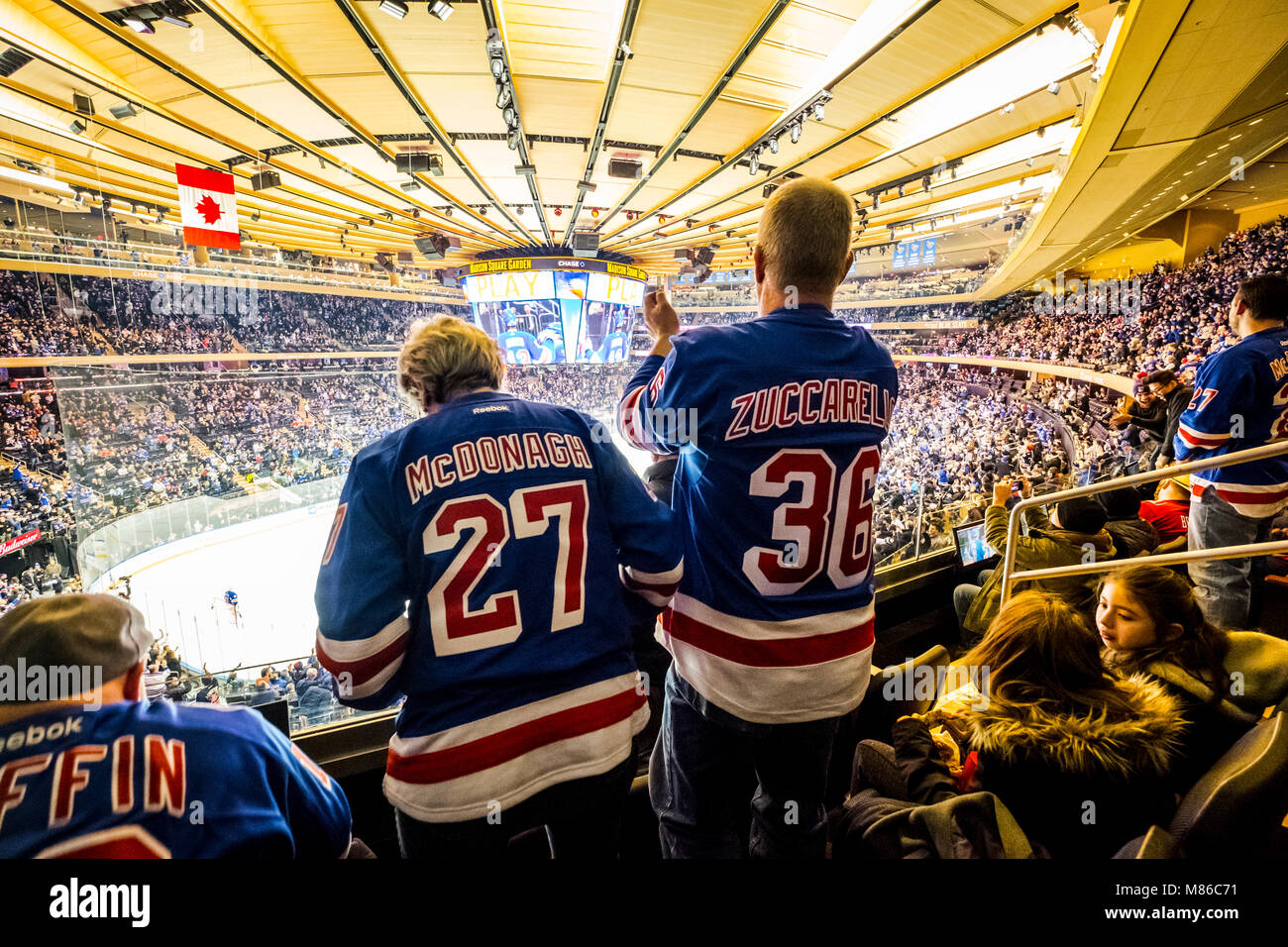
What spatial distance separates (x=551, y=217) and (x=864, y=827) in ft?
28.6

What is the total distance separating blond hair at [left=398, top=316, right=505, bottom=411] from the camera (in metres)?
1.07

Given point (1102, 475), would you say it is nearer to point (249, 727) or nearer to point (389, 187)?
point (249, 727)

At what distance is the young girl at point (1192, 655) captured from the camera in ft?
4.07

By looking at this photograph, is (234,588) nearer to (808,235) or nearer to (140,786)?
(140,786)

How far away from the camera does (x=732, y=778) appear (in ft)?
3.43

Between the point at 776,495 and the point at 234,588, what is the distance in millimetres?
9769

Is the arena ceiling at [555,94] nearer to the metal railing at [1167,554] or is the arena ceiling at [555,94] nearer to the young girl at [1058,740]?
the metal railing at [1167,554]

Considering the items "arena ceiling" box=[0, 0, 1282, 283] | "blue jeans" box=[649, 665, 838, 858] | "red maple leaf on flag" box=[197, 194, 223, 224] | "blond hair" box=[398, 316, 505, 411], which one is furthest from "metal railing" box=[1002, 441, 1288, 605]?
"red maple leaf on flag" box=[197, 194, 223, 224]

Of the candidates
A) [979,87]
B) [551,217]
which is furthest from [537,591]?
[551,217]

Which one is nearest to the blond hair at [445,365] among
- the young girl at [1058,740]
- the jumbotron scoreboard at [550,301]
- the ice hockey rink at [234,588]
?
the young girl at [1058,740]

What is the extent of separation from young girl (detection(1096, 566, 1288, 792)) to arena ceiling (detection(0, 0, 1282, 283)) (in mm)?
2738

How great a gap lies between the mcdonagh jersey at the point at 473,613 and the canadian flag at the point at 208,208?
15.7ft

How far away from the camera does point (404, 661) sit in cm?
94
